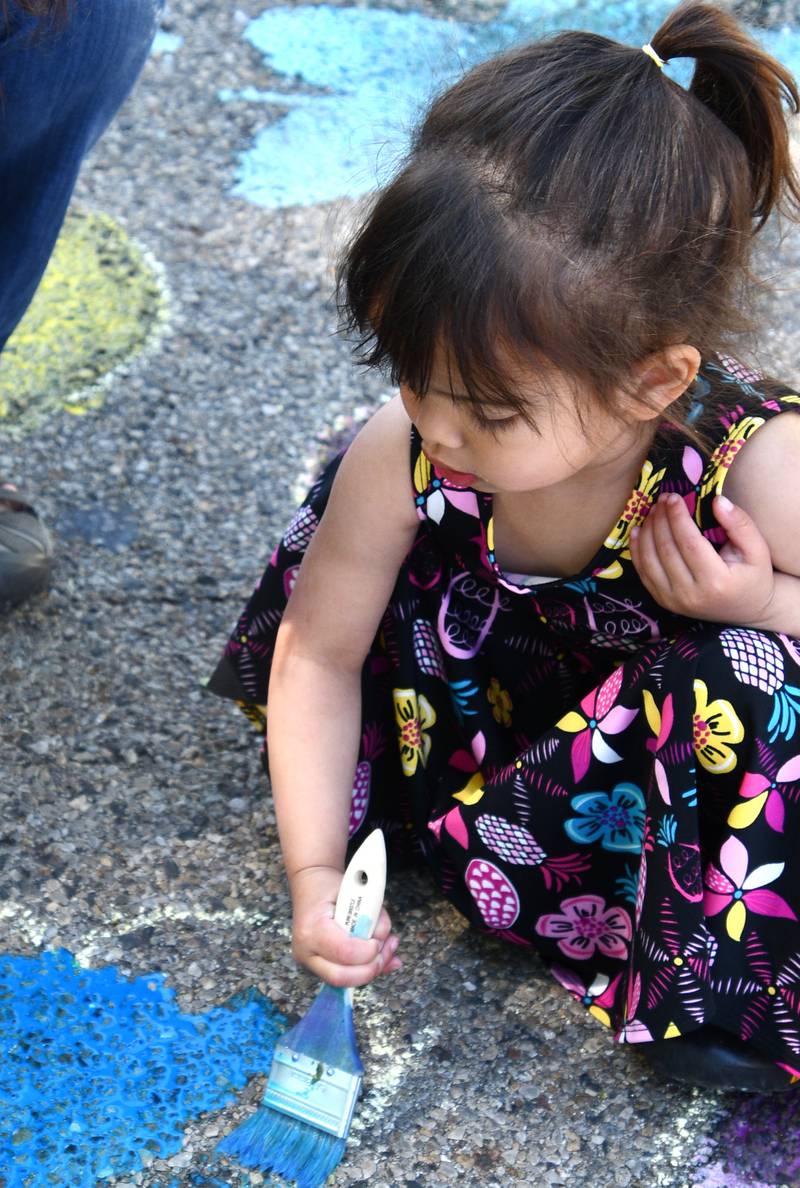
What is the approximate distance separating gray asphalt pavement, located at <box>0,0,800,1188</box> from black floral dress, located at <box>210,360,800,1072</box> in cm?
9

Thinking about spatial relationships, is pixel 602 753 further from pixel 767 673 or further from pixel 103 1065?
pixel 103 1065

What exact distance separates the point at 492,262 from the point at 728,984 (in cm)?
64

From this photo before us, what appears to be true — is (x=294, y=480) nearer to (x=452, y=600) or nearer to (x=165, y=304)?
(x=165, y=304)

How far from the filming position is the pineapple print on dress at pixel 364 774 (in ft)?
4.66

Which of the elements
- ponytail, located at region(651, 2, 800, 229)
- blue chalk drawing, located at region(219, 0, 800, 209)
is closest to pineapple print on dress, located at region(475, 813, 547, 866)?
ponytail, located at region(651, 2, 800, 229)

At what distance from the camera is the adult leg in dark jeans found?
59.5 inches

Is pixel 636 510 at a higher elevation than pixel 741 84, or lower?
lower

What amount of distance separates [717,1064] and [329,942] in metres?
0.35

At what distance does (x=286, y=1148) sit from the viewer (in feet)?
3.83

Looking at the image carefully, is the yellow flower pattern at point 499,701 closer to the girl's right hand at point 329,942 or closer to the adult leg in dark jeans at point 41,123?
the girl's right hand at point 329,942

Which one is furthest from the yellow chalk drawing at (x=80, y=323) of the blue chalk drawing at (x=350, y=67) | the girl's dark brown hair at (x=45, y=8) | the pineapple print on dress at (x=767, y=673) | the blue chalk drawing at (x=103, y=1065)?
the pineapple print on dress at (x=767, y=673)

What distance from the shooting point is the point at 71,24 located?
60.4 inches

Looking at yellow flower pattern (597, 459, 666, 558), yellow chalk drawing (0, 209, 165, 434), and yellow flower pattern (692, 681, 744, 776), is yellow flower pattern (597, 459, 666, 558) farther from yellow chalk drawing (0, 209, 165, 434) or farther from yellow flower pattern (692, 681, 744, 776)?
yellow chalk drawing (0, 209, 165, 434)

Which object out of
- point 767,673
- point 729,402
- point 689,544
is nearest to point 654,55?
point 729,402
